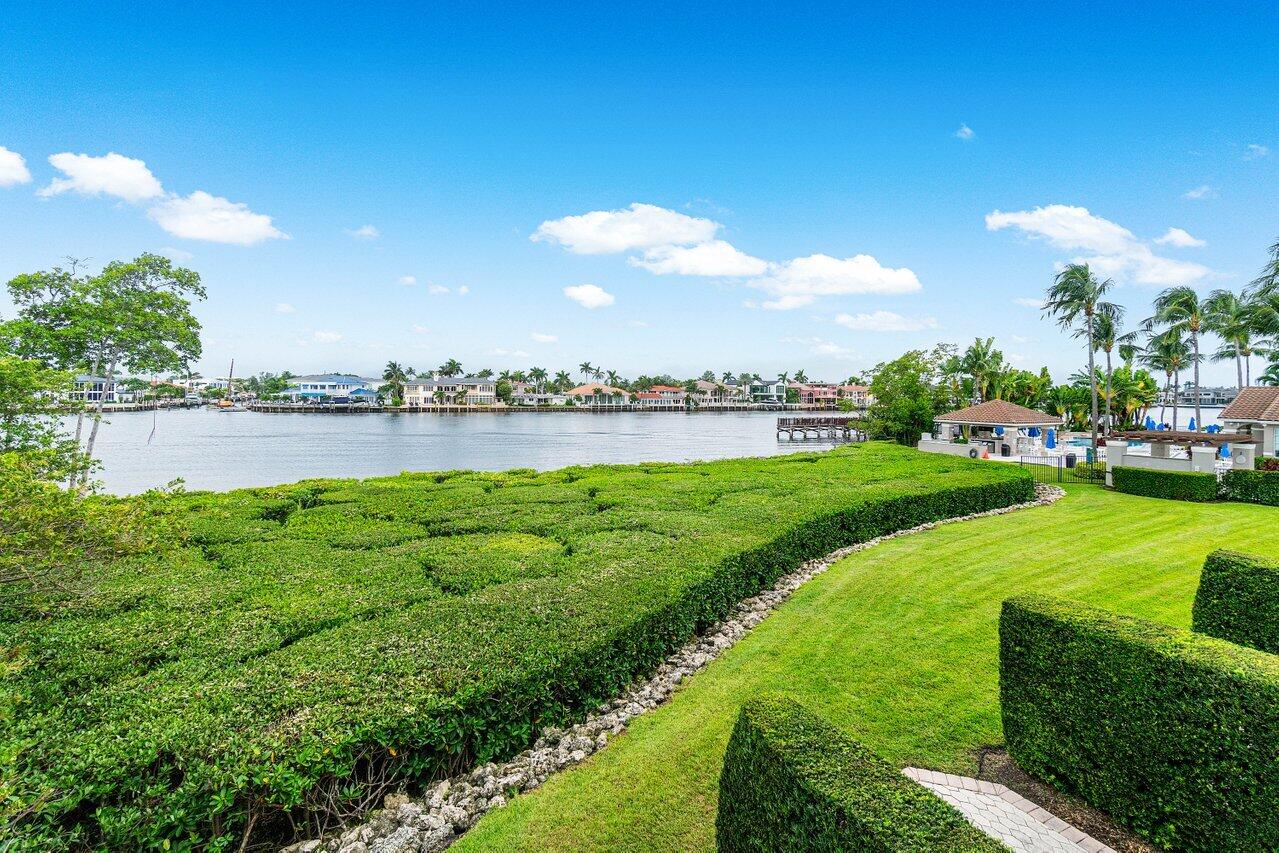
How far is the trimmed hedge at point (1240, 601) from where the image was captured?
17.8 ft

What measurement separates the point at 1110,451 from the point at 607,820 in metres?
23.5

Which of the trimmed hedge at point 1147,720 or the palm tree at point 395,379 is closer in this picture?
the trimmed hedge at point 1147,720

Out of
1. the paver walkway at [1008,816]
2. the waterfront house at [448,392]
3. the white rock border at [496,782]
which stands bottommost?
the white rock border at [496,782]

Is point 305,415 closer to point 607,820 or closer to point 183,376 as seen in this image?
point 183,376

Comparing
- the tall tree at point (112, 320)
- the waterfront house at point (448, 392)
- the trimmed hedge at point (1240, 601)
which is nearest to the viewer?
the trimmed hedge at point (1240, 601)

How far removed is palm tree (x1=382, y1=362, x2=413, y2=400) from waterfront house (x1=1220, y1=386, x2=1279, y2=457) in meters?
132

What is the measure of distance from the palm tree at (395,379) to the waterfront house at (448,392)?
1.57m

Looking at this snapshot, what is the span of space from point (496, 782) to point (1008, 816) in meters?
3.92

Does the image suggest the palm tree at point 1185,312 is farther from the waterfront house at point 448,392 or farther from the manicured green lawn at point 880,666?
the waterfront house at point 448,392

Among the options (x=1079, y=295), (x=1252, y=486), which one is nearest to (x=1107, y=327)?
(x=1079, y=295)

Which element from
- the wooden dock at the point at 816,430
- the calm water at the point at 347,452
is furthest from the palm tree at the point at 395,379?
the wooden dock at the point at 816,430

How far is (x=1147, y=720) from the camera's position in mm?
3988

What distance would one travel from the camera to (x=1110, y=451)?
20531 mm

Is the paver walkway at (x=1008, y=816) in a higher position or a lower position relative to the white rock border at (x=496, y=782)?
higher
